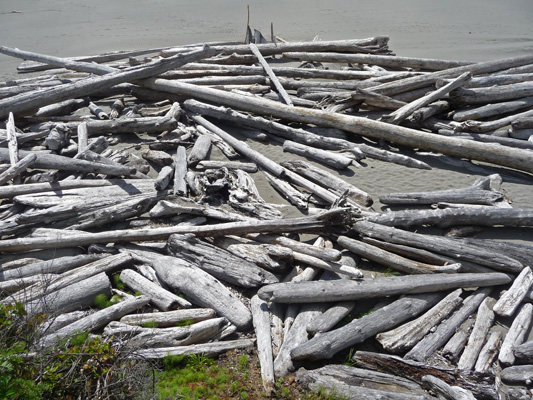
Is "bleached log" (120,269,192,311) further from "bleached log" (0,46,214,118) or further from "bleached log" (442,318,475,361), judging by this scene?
"bleached log" (0,46,214,118)

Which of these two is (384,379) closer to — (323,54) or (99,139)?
(99,139)

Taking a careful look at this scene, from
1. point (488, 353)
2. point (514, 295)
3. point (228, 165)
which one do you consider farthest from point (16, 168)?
point (514, 295)

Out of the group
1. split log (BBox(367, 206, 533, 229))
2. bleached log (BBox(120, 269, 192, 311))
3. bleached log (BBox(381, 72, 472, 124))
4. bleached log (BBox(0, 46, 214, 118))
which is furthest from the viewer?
bleached log (BBox(0, 46, 214, 118))

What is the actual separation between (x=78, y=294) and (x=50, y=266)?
90 centimetres

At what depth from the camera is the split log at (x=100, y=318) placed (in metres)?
5.76

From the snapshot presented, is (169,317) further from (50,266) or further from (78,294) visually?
(50,266)

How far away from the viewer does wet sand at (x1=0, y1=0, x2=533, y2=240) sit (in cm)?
2212

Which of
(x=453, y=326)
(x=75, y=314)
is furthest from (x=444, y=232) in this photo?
(x=75, y=314)

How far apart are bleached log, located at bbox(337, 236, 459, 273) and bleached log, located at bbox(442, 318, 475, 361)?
0.92m

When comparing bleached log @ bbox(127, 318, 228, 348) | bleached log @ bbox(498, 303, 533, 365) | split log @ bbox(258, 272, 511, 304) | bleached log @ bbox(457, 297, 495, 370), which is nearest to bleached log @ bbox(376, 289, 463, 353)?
split log @ bbox(258, 272, 511, 304)

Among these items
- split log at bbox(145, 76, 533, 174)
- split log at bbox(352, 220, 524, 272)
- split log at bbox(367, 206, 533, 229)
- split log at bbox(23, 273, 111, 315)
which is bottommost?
split log at bbox(23, 273, 111, 315)

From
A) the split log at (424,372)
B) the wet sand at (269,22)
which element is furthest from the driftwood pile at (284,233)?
Answer: the wet sand at (269,22)

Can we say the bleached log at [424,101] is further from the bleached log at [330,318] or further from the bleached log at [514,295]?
the bleached log at [330,318]

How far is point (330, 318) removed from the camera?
6.25m
